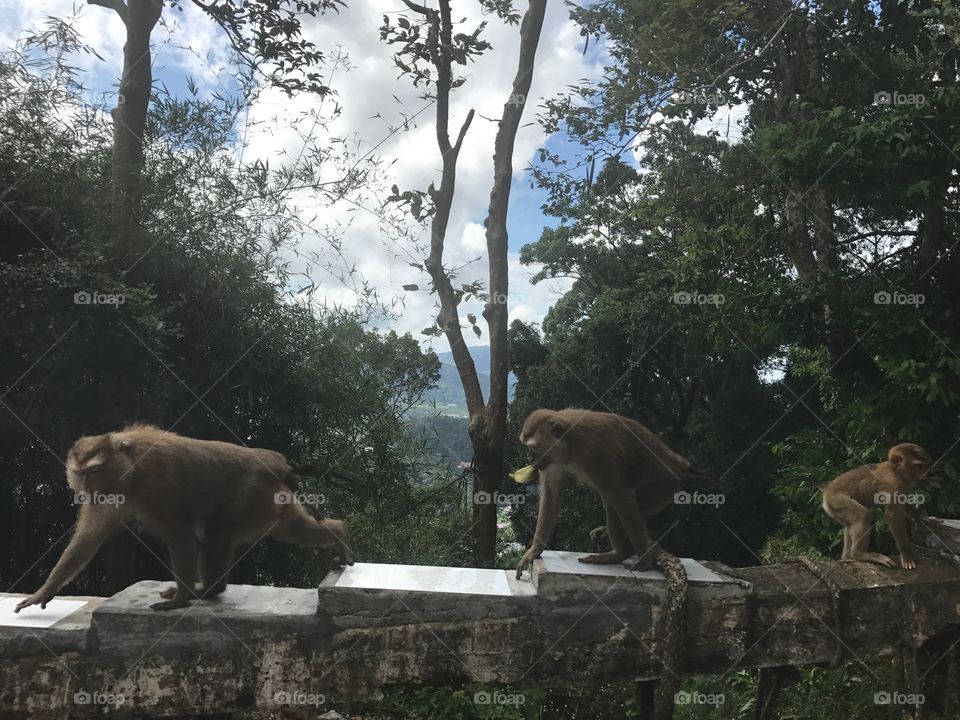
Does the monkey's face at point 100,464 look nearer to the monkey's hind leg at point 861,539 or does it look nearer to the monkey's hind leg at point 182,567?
the monkey's hind leg at point 182,567

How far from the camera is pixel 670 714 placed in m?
3.43

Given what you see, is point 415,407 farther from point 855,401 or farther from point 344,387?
point 855,401

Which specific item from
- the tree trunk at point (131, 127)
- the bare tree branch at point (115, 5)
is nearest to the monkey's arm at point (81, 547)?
the tree trunk at point (131, 127)

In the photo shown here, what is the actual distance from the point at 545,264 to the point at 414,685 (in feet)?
41.8

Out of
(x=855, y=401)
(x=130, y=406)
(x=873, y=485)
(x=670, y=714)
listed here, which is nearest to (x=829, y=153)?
(x=855, y=401)

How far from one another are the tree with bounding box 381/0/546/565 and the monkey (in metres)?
5.05

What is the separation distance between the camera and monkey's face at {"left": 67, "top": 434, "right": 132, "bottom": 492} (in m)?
3.22

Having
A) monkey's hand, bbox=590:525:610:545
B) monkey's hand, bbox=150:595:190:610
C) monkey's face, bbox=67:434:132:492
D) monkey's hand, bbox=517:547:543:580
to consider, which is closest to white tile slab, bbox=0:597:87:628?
monkey's hand, bbox=150:595:190:610

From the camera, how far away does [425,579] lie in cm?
361

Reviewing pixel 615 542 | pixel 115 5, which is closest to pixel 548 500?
pixel 615 542

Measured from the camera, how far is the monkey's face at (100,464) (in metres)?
3.22

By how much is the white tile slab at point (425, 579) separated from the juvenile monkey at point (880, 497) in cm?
225

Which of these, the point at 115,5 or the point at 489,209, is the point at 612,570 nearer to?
the point at 489,209

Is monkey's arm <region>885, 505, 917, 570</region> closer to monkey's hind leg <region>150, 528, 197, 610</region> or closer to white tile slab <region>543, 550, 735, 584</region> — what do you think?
white tile slab <region>543, 550, 735, 584</region>
